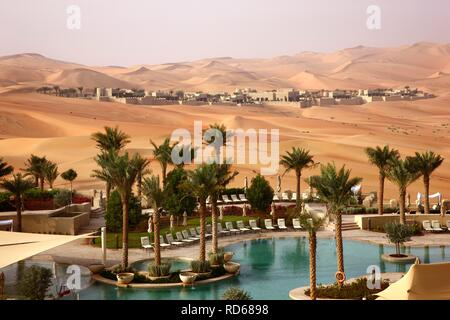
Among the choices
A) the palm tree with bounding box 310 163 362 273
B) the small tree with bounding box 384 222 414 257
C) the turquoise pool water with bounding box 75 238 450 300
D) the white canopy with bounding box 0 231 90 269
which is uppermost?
the palm tree with bounding box 310 163 362 273

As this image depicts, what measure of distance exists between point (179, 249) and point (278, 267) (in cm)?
446

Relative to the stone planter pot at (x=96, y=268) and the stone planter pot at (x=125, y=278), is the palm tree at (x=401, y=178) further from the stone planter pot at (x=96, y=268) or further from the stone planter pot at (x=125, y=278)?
the stone planter pot at (x=96, y=268)

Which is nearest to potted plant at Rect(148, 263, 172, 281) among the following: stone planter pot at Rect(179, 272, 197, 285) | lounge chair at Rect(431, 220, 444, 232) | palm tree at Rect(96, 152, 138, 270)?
stone planter pot at Rect(179, 272, 197, 285)

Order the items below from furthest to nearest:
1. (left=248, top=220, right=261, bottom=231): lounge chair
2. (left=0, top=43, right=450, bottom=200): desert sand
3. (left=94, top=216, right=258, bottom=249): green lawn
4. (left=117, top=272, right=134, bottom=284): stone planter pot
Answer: (left=0, top=43, right=450, bottom=200): desert sand
(left=248, top=220, right=261, bottom=231): lounge chair
(left=94, top=216, right=258, bottom=249): green lawn
(left=117, top=272, right=134, bottom=284): stone planter pot

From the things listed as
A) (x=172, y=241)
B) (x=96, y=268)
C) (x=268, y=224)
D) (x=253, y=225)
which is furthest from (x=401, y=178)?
(x=96, y=268)

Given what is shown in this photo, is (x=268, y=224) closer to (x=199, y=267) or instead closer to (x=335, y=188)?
(x=199, y=267)

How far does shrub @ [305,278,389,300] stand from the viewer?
18.0 meters

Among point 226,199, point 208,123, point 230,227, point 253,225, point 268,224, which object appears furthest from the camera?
point 208,123

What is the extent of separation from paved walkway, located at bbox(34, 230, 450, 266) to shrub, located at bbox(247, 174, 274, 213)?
266 centimetres

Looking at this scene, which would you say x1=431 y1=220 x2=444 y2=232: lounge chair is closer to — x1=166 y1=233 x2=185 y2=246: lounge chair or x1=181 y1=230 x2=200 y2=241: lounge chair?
x1=181 y1=230 x2=200 y2=241: lounge chair

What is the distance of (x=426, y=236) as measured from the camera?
28.3 meters

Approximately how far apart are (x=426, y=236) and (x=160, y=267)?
13.0 m

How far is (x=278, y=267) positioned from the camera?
74.7 feet
